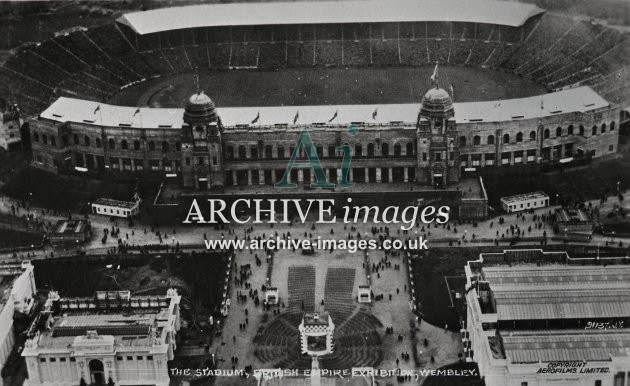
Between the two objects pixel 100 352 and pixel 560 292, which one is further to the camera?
pixel 560 292

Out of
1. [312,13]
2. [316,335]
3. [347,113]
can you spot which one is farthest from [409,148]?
[312,13]

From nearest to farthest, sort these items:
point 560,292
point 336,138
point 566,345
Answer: point 566,345
point 560,292
point 336,138

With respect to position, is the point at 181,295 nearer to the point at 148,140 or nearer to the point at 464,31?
the point at 148,140

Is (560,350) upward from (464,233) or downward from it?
downward

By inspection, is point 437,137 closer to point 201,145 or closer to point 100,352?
point 201,145

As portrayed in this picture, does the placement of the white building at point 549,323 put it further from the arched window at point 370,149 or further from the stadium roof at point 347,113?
the stadium roof at point 347,113

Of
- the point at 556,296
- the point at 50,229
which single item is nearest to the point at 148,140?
the point at 50,229

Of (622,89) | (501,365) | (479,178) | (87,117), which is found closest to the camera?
(501,365)
